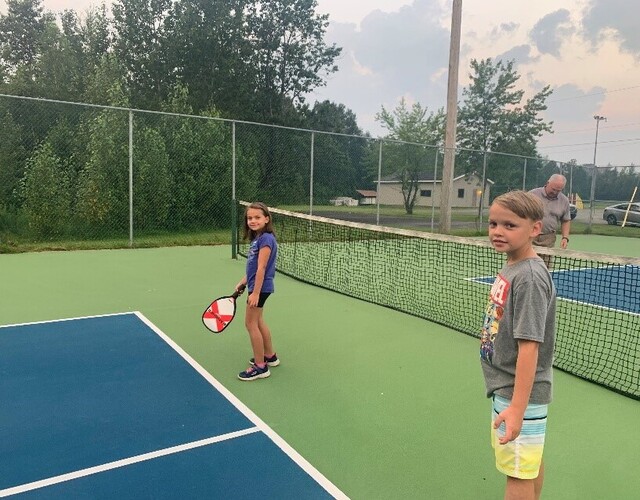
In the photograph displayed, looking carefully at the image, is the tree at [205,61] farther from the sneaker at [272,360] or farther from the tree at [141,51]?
the sneaker at [272,360]

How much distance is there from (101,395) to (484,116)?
2892cm

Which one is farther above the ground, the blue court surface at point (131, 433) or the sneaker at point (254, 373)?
the sneaker at point (254, 373)

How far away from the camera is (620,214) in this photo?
78.0 feet

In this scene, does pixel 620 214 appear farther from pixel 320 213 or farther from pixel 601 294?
pixel 601 294

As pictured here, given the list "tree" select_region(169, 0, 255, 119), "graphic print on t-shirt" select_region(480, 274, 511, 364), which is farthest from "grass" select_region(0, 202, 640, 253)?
"tree" select_region(169, 0, 255, 119)

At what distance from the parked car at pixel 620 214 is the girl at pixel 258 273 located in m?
23.7

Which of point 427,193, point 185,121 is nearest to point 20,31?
point 185,121

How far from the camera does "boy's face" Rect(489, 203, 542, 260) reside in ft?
6.06

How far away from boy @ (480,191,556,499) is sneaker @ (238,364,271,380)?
236 cm

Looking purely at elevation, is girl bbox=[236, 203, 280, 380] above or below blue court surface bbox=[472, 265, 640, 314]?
above

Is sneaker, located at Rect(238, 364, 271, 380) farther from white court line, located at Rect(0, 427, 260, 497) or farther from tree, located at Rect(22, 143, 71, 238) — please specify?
tree, located at Rect(22, 143, 71, 238)

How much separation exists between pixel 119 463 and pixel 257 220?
1861mm

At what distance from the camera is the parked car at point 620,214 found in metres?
22.8

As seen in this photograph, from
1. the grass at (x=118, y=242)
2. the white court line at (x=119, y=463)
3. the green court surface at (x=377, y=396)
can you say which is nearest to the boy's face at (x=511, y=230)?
the green court surface at (x=377, y=396)
